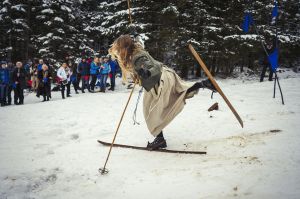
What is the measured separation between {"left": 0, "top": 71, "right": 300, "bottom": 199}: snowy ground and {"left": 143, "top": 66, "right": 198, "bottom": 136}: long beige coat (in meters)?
0.60

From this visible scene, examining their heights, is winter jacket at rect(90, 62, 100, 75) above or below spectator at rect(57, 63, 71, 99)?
above

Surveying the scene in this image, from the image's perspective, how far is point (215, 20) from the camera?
15.2 m

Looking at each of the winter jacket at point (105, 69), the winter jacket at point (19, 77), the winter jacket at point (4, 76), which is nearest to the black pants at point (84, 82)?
the winter jacket at point (105, 69)

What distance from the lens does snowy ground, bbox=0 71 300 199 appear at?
3.08 metres

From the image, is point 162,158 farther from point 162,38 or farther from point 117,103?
point 162,38

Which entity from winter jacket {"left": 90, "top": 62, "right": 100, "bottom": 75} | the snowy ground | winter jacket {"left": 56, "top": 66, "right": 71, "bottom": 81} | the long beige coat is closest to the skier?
the long beige coat

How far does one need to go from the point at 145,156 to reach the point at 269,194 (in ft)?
7.07

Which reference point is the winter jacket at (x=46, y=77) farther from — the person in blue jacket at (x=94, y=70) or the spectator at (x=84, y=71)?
the person in blue jacket at (x=94, y=70)

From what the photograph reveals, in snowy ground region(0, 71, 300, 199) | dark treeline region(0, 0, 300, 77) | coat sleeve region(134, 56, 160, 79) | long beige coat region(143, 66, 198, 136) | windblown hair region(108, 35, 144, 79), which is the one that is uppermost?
dark treeline region(0, 0, 300, 77)

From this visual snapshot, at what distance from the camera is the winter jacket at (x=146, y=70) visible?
3.95m

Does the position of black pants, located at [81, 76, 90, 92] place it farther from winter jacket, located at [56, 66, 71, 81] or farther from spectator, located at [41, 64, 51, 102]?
spectator, located at [41, 64, 51, 102]

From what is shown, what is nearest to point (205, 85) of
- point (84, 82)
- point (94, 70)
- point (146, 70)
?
point (146, 70)

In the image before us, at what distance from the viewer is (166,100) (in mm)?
4246

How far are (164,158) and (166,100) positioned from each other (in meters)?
0.99
